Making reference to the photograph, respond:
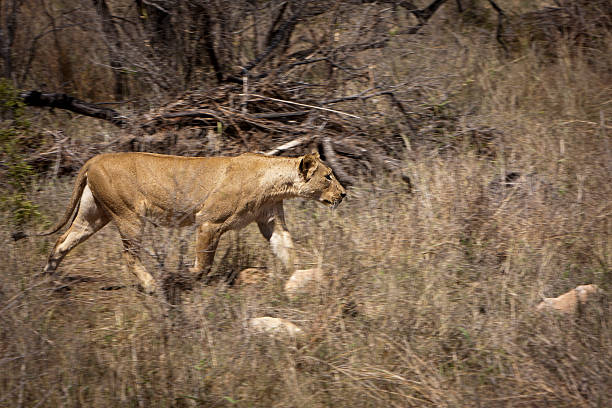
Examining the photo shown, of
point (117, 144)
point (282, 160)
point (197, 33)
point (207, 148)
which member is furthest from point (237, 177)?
point (197, 33)

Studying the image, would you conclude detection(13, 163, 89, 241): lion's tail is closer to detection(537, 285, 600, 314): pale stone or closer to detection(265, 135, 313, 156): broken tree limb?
→ detection(265, 135, 313, 156): broken tree limb

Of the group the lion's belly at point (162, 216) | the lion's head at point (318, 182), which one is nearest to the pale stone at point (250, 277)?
the lion's belly at point (162, 216)

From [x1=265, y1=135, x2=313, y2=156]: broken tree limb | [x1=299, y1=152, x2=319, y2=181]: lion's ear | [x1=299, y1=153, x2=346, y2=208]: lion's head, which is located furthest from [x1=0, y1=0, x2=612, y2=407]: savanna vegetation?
[x1=299, y1=152, x2=319, y2=181]: lion's ear

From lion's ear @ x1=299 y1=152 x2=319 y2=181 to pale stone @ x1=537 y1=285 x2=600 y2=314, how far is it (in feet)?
7.20

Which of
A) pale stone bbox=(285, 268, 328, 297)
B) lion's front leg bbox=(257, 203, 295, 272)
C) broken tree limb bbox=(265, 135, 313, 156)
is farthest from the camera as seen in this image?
broken tree limb bbox=(265, 135, 313, 156)

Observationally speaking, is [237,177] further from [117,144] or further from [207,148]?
[117,144]

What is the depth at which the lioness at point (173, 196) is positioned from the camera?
205 inches

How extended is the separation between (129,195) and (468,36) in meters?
7.76

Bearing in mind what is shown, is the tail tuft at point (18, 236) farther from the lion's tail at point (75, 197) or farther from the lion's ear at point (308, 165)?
the lion's ear at point (308, 165)

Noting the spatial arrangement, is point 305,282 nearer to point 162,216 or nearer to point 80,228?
point 162,216

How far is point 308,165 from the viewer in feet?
18.7

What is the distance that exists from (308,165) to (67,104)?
3753mm

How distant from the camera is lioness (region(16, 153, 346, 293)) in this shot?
5215 millimetres

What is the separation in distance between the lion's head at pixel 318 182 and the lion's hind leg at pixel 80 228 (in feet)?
5.71
